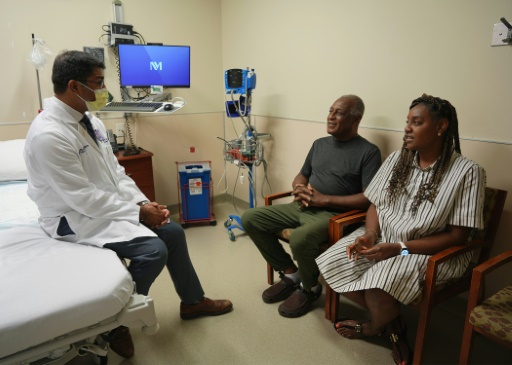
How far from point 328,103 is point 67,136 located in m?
1.71

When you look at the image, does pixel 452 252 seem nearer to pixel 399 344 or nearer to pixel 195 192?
pixel 399 344

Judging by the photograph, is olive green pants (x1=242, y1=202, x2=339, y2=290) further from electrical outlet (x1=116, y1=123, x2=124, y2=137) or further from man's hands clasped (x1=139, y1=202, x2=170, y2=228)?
electrical outlet (x1=116, y1=123, x2=124, y2=137)

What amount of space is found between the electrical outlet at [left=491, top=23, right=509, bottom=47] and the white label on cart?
237cm

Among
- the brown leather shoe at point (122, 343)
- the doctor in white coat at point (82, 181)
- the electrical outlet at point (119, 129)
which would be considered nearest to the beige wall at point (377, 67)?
the electrical outlet at point (119, 129)

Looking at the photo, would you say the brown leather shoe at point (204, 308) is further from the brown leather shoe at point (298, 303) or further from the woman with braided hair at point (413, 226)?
the woman with braided hair at point (413, 226)

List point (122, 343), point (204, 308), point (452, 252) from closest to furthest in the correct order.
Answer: point (452, 252) → point (122, 343) → point (204, 308)

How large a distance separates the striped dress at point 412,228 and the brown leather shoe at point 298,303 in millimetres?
382

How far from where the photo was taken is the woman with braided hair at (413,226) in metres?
1.55

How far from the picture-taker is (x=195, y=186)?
3.28 meters

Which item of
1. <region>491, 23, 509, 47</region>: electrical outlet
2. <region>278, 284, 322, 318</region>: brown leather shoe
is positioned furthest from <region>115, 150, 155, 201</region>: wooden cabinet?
<region>491, 23, 509, 47</region>: electrical outlet

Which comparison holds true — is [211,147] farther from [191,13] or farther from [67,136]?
[67,136]

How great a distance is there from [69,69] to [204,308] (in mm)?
1406

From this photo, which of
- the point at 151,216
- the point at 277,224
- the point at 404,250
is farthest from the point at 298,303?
the point at 151,216

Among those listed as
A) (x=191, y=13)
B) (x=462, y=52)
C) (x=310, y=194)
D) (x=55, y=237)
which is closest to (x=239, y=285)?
(x=310, y=194)
